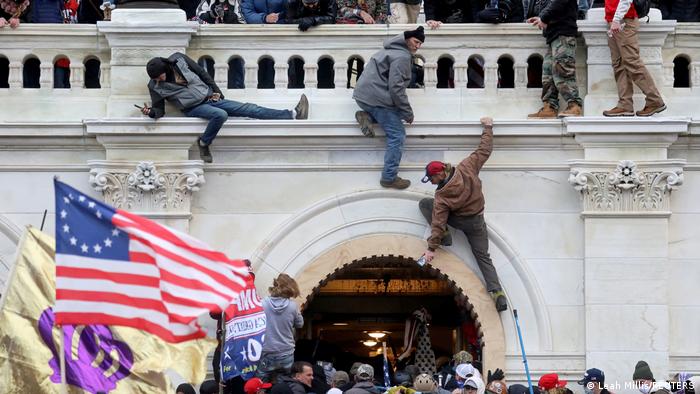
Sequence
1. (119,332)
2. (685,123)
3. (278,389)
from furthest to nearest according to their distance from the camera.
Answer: (685,123), (278,389), (119,332)

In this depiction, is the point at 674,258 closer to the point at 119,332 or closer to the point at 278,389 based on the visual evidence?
the point at 278,389

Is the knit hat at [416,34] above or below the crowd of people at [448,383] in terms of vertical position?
above

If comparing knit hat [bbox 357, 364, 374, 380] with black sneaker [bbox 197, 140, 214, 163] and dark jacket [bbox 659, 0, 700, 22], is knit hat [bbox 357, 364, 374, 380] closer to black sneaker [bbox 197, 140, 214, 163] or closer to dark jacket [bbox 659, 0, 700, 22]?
black sneaker [bbox 197, 140, 214, 163]

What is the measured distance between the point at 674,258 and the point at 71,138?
7.22 metres

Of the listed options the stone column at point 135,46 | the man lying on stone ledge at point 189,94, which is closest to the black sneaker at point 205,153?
the man lying on stone ledge at point 189,94


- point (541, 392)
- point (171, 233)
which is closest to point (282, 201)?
point (541, 392)

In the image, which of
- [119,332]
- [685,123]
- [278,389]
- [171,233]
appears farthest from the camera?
[685,123]

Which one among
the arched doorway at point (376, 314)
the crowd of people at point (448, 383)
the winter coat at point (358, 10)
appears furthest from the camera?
the arched doorway at point (376, 314)

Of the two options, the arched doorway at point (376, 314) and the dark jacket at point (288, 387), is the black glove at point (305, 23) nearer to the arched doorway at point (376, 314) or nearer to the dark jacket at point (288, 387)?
the arched doorway at point (376, 314)

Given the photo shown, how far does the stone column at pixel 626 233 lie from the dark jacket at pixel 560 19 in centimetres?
107

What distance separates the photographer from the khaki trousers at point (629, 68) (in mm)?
30312

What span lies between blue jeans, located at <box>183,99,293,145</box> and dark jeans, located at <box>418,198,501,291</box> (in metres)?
2.16

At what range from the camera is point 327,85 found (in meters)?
31.4

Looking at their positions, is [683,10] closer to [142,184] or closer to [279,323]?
[279,323]
